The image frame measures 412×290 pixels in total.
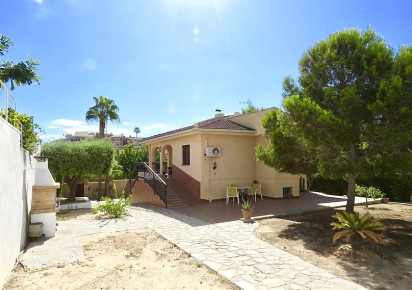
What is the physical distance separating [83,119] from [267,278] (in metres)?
27.7

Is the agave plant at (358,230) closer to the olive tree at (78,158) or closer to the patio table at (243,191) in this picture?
the patio table at (243,191)

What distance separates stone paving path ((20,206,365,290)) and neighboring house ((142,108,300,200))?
494 centimetres

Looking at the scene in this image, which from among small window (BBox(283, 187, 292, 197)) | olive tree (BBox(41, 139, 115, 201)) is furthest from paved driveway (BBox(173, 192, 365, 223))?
olive tree (BBox(41, 139, 115, 201))

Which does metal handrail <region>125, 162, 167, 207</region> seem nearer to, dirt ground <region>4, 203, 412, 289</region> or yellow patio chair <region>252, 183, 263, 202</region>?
dirt ground <region>4, 203, 412, 289</region>

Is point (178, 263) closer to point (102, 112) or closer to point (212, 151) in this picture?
point (212, 151)

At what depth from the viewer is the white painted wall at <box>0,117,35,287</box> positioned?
4504 mm

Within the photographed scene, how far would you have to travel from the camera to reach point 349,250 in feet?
21.1

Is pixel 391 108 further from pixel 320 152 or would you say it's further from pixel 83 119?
pixel 83 119

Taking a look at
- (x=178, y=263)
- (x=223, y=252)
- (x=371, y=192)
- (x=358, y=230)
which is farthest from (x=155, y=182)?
(x=371, y=192)

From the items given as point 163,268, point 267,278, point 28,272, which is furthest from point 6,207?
point 267,278

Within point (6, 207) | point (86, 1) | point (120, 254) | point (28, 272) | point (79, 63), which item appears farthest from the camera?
point (79, 63)

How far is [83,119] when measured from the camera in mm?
27719

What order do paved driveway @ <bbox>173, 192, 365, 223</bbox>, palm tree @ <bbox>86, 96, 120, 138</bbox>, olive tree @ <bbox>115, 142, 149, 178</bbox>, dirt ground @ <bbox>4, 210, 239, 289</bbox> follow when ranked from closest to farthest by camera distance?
dirt ground @ <bbox>4, 210, 239, 289</bbox>
paved driveway @ <bbox>173, 192, 365, 223</bbox>
palm tree @ <bbox>86, 96, 120, 138</bbox>
olive tree @ <bbox>115, 142, 149, 178</bbox>

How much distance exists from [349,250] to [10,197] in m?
8.01
